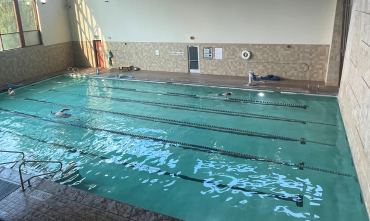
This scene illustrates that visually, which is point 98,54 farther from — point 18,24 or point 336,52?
point 336,52

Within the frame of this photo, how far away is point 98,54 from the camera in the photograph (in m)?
17.1

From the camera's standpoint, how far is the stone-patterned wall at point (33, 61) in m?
13.9

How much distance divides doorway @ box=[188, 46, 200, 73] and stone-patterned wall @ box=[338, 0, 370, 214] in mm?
7252

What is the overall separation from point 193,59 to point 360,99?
9.22 m

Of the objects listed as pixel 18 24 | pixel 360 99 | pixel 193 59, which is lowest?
pixel 360 99

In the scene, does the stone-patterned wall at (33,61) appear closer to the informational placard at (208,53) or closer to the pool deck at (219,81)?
the pool deck at (219,81)

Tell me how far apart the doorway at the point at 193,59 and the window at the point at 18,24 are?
27.3 ft

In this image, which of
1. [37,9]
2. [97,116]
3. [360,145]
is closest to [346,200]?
A: [360,145]

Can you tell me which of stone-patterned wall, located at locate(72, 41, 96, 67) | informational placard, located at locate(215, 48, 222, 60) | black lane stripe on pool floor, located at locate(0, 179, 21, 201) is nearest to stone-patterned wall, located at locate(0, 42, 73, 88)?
stone-patterned wall, located at locate(72, 41, 96, 67)

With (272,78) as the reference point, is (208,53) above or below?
above

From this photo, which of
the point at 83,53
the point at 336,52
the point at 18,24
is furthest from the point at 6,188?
the point at 83,53

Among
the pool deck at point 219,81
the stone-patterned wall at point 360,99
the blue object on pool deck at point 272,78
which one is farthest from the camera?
the blue object on pool deck at point 272,78

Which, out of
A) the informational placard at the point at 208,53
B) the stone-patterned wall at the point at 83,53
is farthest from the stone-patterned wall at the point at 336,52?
the stone-patterned wall at the point at 83,53

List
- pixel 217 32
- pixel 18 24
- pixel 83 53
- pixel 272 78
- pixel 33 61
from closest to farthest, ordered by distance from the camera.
Result: pixel 272 78 → pixel 217 32 → pixel 18 24 → pixel 33 61 → pixel 83 53
